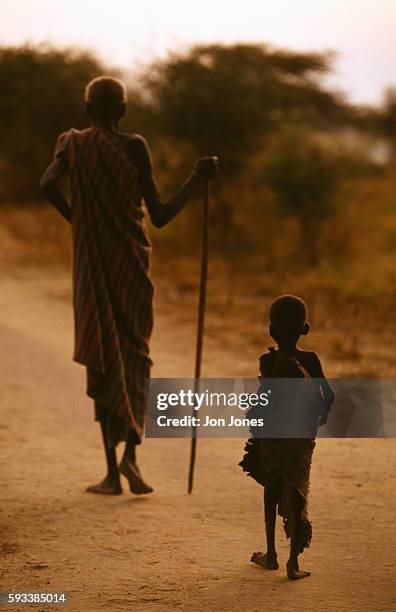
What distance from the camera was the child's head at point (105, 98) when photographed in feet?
14.9

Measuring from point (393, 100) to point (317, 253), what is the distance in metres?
18.4

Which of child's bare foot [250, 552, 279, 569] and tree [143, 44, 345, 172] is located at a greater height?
tree [143, 44, 345, 172]

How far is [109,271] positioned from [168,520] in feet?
3.51

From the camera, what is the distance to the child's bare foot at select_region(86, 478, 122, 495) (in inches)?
186

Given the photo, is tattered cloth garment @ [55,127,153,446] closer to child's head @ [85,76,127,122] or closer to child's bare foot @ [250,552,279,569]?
child's head @ [85,76,127,122]

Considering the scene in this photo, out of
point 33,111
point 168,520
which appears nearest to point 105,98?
point 168,520

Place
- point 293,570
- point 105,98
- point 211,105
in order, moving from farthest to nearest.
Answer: point 211,105
point 105,98
point 293,570

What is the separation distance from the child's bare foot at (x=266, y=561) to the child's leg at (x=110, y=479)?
3.85ft

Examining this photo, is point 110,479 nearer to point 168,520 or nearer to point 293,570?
point 168,520

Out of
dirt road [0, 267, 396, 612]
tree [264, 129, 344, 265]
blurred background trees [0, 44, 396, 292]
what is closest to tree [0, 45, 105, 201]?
blurred background trees [0, 44, 396, 292]

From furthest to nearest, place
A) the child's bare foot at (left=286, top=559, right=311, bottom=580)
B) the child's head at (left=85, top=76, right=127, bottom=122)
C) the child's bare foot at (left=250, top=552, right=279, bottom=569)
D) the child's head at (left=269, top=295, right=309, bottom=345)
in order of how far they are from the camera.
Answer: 1. the child's head at (left=85, top=76, right=127, bottom=122)
2. the child's bare foot at (left=250, top=552, right=279, bottom=569)
3. the child's bare foot at (left=286, top=559, right=311, bottom=580)
4. the child's head at (left=269, top=295, right=309, bottom=345)

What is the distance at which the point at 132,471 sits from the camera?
473 centimetres

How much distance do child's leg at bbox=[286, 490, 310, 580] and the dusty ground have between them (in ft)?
0.16

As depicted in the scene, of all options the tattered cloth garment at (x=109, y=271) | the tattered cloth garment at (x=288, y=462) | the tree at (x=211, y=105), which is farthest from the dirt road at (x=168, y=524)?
the tree at (x=211, y=105)
